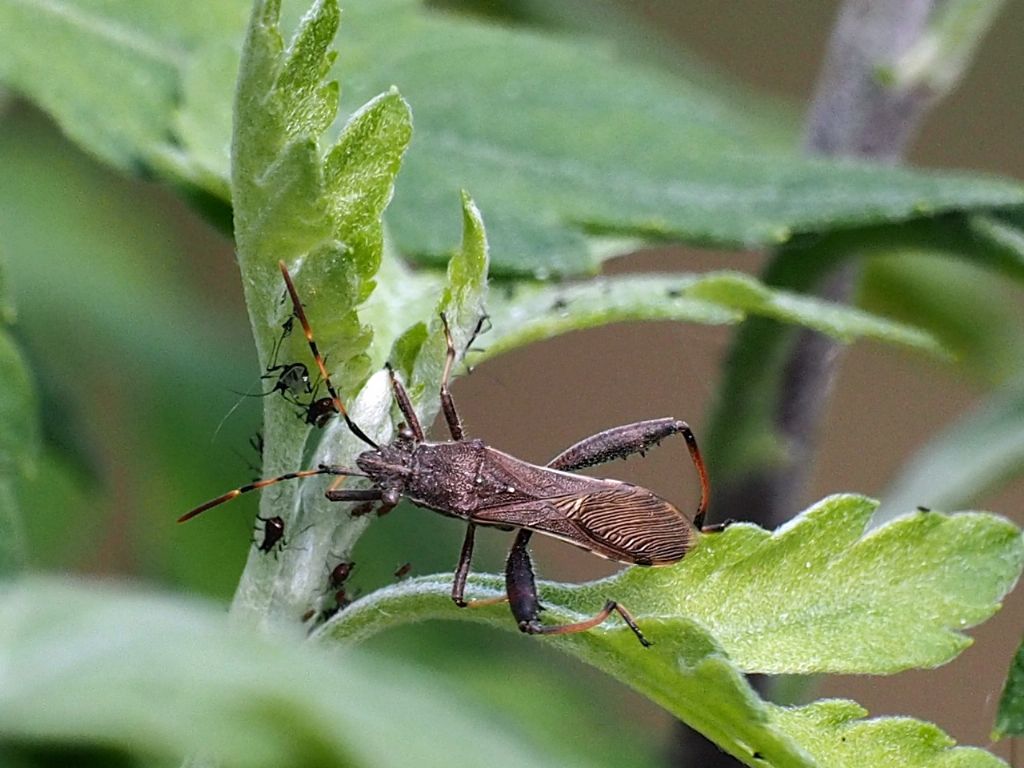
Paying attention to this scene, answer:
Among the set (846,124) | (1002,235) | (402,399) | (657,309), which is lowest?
(402,399)

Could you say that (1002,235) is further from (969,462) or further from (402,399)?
(402,399)

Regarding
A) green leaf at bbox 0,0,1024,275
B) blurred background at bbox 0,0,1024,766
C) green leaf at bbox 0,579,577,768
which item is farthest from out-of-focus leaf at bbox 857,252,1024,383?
green leaf at bbox 0,579,577,768

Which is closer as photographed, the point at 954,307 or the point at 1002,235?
the point at 1002,235

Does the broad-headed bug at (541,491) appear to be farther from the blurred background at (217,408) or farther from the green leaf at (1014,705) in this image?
the green leaf at (1014,705)

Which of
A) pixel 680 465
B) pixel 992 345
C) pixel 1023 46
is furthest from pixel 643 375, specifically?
pixel 1023 46

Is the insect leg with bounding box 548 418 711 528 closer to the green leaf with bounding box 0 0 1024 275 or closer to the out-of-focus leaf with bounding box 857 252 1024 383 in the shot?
the green leaf with bounding box 0 0 1024 275

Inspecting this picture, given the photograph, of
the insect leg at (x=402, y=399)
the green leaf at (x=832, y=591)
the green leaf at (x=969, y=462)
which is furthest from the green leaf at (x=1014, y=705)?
the green leaf at (x=969, y=462)

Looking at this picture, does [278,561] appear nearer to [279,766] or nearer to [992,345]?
[279,766]

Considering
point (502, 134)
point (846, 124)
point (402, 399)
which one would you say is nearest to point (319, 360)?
point (402, 399)
